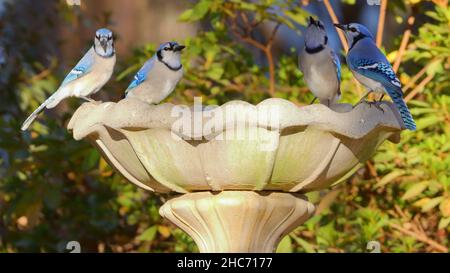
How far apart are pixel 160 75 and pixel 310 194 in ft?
5.03

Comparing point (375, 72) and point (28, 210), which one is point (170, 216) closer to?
point (375, 72)

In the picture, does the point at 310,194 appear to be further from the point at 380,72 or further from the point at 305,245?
the point at 380,72

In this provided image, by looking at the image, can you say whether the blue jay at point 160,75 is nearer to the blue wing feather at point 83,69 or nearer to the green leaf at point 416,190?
the blue wing feather at point 83,69

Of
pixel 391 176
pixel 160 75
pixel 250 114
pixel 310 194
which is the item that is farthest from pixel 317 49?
pixel 310 194

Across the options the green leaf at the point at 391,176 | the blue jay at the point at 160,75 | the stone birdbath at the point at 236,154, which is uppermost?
the blue jay at the point at 160,75

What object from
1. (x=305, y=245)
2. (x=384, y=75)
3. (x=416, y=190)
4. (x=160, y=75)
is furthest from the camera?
(x=305, y=245)

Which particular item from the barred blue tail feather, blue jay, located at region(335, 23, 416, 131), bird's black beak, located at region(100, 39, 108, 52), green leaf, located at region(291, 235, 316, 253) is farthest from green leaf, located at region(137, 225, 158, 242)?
the barred blue tail feather

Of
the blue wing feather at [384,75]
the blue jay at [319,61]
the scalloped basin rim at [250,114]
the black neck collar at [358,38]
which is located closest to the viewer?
the scalloped basin rim at [250,114]

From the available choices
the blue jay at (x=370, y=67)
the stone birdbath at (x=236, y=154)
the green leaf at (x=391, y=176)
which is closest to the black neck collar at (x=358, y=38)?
the blue jay at (x=370, y=67)

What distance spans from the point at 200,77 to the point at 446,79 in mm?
1463

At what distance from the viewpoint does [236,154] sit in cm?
374

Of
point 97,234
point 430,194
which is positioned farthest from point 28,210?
point 430,194

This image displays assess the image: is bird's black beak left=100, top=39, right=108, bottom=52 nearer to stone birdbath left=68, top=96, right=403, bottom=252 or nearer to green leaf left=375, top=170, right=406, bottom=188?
stone birdbath left=68, top=96, right=403, bottom=252

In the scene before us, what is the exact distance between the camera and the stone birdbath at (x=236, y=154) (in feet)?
12.1
